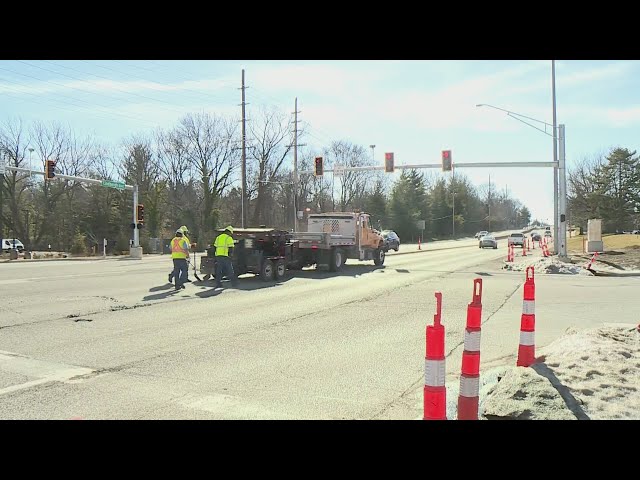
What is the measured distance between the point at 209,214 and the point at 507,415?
5981 cm

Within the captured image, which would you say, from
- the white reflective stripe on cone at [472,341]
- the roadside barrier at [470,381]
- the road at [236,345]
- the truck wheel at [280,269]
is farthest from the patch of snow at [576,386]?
the truck wheel at [280,269]

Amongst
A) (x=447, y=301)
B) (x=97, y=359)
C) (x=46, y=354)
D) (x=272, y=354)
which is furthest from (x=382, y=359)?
(x=447, y=301)

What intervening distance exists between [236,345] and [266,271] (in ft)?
31.4

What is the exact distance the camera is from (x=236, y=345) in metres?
8.25

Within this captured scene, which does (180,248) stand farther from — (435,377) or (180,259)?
(435,377)

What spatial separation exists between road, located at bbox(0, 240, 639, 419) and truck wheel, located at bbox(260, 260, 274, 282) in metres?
1.59

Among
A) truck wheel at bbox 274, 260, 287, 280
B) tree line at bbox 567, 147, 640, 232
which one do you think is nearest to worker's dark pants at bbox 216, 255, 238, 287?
truck wheel at bbox 274, 260, 287, 280

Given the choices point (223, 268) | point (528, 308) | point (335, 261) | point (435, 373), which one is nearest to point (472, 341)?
point (435, 373)

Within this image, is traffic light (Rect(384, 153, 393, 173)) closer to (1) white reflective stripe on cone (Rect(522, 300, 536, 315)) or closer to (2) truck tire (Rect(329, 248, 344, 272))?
(2) truck tire (Rect(329, 248, 344, 272))

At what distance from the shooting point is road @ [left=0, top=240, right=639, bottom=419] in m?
5.46

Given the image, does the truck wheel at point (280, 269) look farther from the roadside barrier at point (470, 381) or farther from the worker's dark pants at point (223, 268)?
the roadside barrier at point (470, 381)

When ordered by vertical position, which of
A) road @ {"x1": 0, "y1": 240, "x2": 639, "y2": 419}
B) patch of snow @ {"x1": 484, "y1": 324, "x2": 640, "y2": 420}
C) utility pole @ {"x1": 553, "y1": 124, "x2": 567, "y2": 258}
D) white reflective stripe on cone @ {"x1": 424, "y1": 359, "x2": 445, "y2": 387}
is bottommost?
road @ {"x1": 0, "y1": 240, "x2": 639, "y2": 419}

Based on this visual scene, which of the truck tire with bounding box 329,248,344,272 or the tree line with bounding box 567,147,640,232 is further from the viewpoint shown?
the tree line with bounding box 567,147,640,232

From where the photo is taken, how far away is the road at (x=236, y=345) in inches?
215
